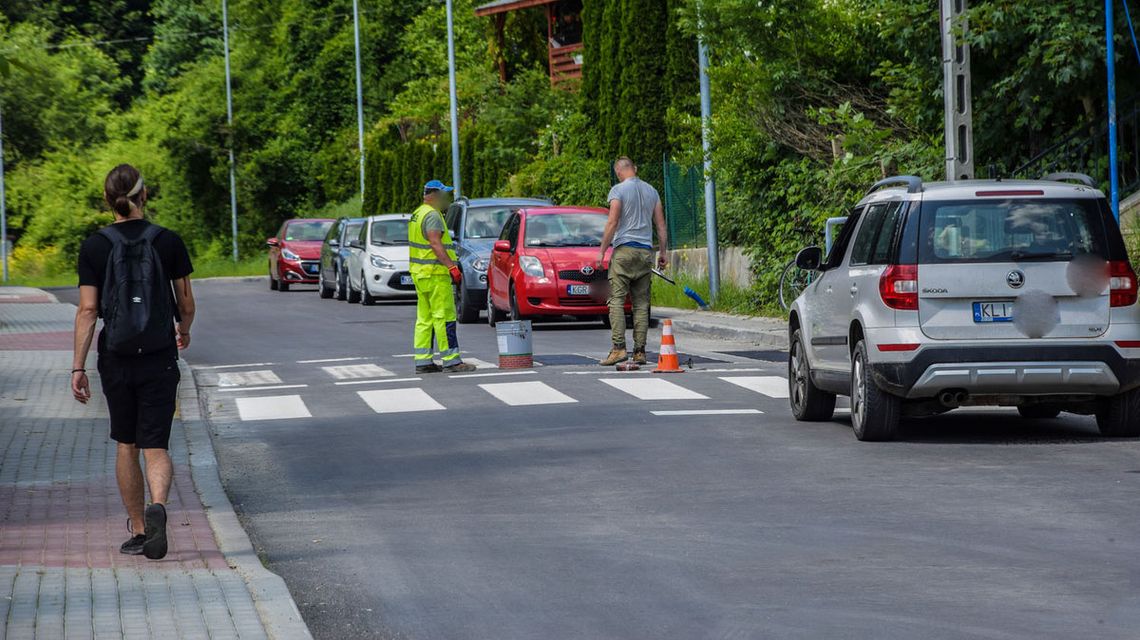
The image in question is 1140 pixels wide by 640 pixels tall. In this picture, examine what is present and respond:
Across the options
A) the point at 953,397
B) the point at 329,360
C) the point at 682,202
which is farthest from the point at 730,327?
the point at 953,397

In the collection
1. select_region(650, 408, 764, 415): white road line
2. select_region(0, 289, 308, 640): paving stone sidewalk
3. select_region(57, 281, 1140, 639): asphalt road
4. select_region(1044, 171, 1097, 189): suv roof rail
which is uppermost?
select_region(1044, 171, 1097, 189): suv roof rail

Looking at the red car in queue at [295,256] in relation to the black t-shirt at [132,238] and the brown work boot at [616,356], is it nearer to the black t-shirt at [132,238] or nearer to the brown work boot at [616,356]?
the brown work boot at [616,356]

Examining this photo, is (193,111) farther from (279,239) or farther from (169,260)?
(169,260)

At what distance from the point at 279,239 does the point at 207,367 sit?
83.4 ft

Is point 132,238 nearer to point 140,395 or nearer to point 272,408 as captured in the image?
point 140,395

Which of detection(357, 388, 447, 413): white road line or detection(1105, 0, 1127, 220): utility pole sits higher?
detection(1105, 0, 1127, 220): utility pole

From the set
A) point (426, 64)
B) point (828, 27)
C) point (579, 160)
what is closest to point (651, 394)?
point (828, 27)

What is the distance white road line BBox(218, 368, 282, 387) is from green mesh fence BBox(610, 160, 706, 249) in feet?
47.1

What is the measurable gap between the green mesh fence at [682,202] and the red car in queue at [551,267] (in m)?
7.39

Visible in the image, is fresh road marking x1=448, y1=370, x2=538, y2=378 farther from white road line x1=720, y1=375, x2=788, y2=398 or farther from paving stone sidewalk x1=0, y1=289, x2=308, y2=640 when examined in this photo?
paving stone sidewalk x1=0, y1=289, x2=308, y2=640

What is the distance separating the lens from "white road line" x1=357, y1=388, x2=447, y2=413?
49.3ft

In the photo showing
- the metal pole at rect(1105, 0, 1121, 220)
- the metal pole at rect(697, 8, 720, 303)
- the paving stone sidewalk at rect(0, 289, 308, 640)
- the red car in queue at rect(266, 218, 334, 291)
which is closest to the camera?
the paving stone sidewalk at rect(0, 289, 308, 640)

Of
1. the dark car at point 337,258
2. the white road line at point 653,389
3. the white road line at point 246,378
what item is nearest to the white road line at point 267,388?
the white road line at point 246,378

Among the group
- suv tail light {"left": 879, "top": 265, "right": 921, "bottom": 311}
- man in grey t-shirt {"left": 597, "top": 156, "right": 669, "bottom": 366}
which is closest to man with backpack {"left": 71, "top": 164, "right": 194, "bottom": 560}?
suv tail light {"left": 879, "top": 265, "right": 921, "bottom": 311}
